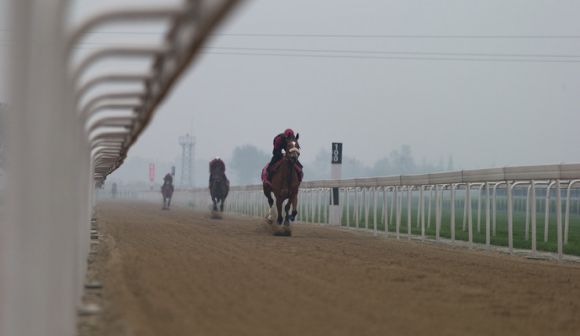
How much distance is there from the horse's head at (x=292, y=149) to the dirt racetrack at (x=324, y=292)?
141 inches

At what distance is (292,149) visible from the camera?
15.0m

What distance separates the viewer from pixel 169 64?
389cm

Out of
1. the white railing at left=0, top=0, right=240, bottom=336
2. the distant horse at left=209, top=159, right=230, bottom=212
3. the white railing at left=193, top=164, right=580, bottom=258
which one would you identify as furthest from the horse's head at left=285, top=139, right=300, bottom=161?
the white railing at left=0, top=0, right=240, bottom=336

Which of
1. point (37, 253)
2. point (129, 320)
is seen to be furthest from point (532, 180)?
point (37, 253)

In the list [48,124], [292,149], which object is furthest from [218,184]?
[48,124]

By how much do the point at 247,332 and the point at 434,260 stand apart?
6.01 m

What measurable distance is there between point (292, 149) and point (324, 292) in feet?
27.7

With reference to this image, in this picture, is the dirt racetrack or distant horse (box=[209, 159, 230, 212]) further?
distant horse (box=[209, 159, 230, 212])

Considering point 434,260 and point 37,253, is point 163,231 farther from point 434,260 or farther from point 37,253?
point 37,253

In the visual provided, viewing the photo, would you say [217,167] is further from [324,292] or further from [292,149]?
[324,292]

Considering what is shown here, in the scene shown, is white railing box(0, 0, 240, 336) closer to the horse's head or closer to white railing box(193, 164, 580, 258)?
white railing box(193, 164, 580, 258)

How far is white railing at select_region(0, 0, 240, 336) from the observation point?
2.88 meters

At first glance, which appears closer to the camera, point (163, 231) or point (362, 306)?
point (362, 306)

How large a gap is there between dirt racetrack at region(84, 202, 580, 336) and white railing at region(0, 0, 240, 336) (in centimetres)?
100
